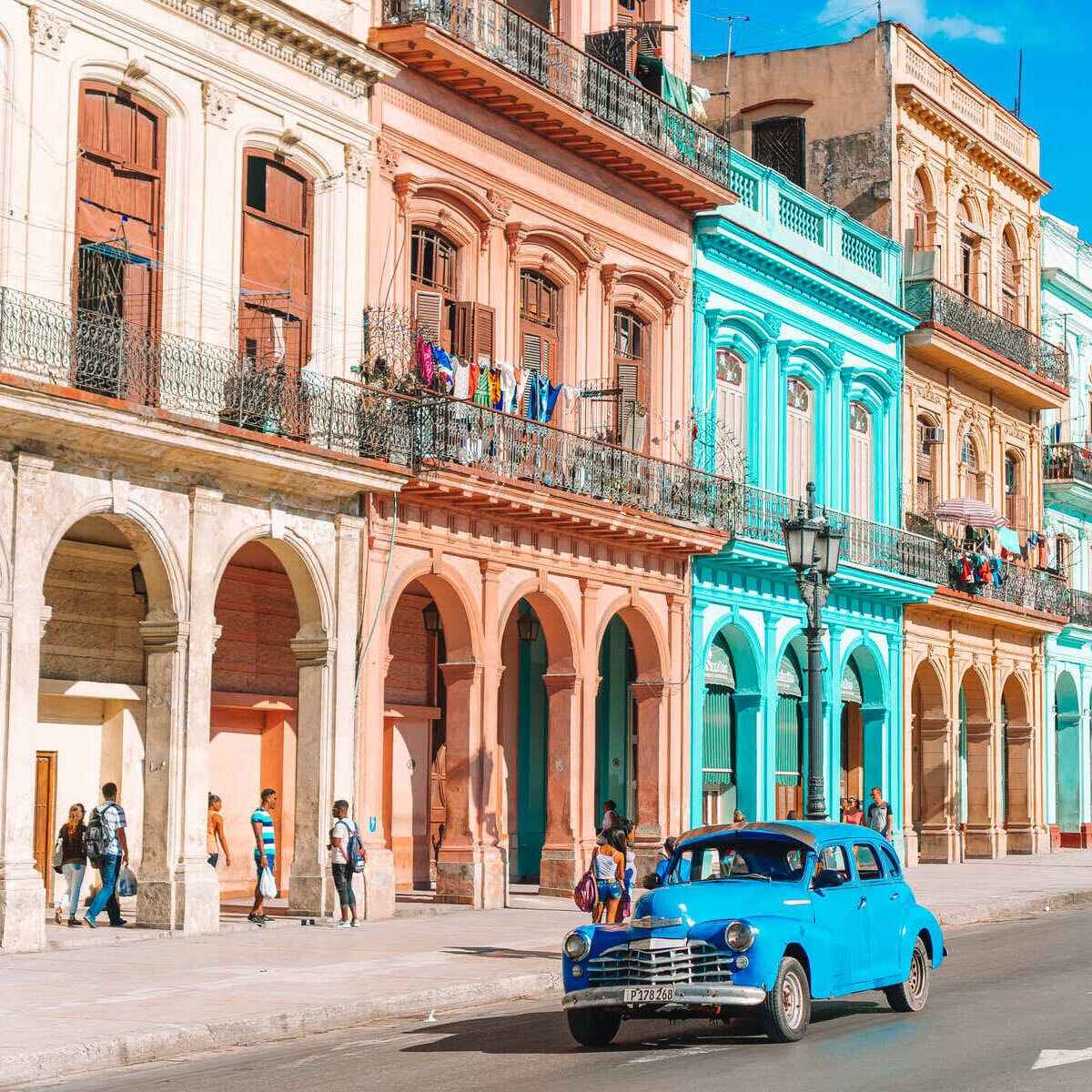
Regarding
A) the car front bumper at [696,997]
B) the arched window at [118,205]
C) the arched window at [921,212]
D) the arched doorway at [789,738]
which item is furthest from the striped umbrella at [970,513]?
the car front bumper at [696,997]

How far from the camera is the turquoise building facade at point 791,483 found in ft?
98.3

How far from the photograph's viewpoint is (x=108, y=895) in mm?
19906

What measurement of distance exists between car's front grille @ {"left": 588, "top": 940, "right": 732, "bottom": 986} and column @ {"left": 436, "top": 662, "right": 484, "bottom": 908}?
460 inches

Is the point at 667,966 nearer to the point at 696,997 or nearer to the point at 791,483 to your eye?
the point at 696,997

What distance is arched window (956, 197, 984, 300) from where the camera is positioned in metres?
39.4

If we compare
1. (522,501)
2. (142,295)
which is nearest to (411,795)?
(522,501)

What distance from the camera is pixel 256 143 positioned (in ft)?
71.0

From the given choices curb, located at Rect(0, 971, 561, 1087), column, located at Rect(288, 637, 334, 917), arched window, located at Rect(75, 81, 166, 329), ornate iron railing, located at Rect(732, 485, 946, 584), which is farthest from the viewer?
ornate iron railing, located at Rect(732, 485, 946, 584)

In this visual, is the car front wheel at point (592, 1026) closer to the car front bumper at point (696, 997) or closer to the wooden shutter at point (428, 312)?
the car front bumper at point (696, 997)

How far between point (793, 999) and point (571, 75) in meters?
16.2

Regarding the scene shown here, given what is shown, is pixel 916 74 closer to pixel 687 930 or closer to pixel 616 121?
pixel 616 121

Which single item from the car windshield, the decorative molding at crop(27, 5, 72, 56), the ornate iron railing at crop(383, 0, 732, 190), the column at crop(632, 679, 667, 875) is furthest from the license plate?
the column at crop(632, 679, 667, 875)

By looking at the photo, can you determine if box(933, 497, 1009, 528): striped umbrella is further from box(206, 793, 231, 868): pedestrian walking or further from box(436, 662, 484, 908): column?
box(206, 793, 231, 868): pedestrian walking

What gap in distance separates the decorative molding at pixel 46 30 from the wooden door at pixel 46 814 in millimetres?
7308
